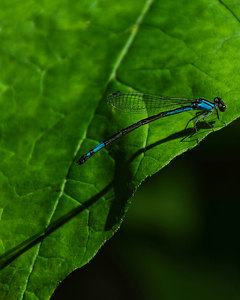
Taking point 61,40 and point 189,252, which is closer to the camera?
point 61,40

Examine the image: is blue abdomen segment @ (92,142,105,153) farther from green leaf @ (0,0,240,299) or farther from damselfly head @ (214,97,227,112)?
damselfly head @ (214,97,227,112)

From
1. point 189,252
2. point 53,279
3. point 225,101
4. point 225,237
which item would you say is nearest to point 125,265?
point 189,252

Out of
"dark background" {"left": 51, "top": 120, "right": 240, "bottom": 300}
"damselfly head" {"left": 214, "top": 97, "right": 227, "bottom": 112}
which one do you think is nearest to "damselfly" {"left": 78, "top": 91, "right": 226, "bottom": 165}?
"damselfly head" {"left": 214, "top": 97, "right": 227, "bottom": 112}

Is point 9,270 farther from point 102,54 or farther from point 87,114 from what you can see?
point 102,54

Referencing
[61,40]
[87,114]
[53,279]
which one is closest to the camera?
[53,279]

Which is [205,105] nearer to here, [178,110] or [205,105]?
[205,105]

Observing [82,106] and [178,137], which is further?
[82,106]

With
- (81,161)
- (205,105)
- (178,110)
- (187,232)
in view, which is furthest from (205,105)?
(187,232)
